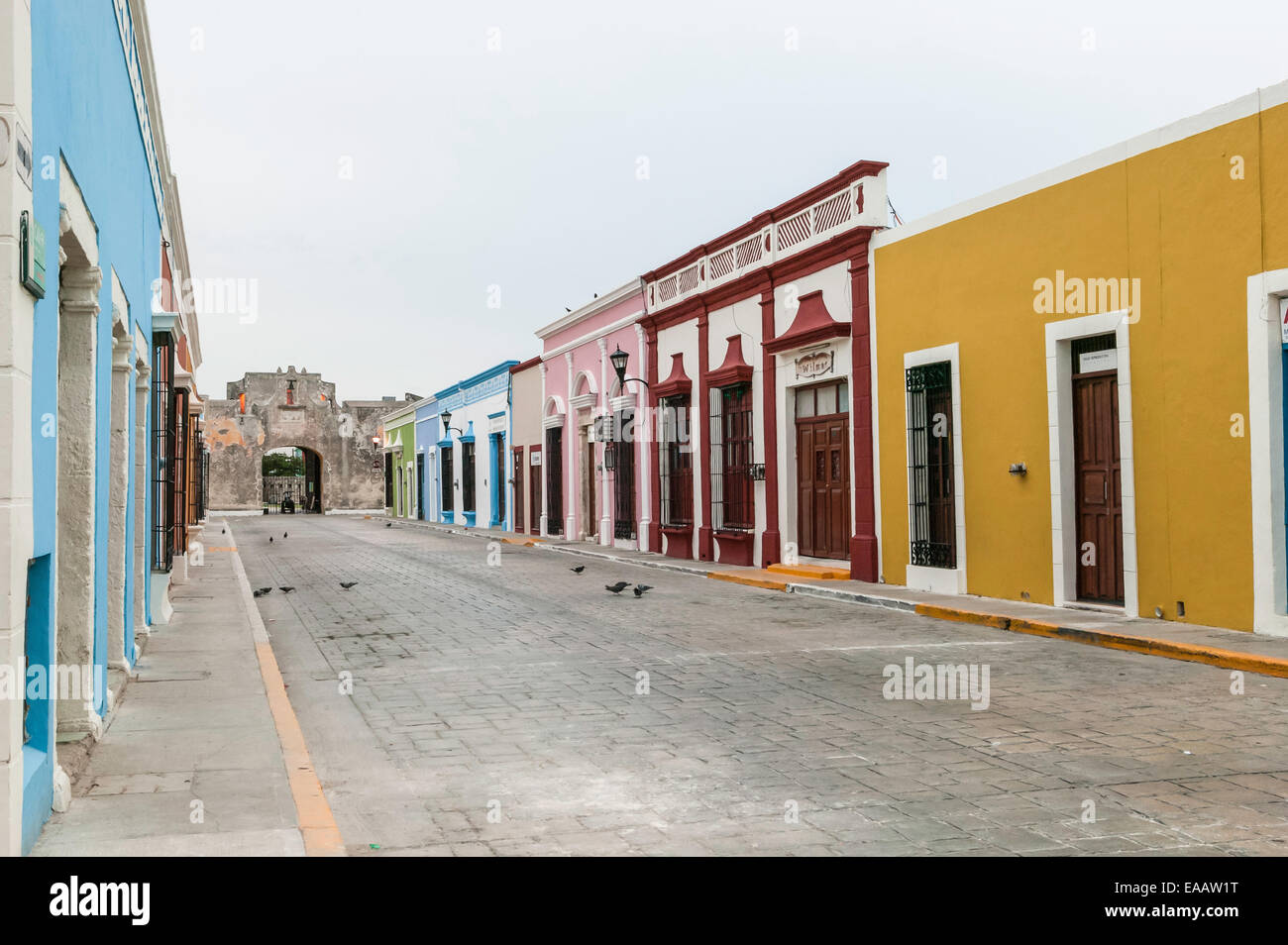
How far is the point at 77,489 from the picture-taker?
5.90 metres

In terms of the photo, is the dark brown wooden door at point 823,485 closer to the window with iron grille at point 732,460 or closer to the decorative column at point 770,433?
the decorative column at point 770,433

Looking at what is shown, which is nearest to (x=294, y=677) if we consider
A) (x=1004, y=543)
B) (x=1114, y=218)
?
(x=1004, y=543)

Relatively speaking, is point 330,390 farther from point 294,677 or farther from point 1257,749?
point 1257,749

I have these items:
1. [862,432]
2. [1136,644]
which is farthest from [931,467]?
[1136,644]

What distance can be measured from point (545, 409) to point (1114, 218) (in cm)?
2124

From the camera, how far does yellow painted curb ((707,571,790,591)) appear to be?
15695 mm

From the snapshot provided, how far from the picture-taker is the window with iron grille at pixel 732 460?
1920cm

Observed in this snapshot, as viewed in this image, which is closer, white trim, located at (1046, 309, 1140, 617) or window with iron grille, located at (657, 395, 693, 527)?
white trim, located at (1046, 309, 1140, 617)

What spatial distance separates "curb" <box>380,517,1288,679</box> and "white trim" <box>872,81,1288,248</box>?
4.55 metres

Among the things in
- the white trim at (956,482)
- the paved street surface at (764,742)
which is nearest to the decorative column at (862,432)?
the white trim at (956,482)

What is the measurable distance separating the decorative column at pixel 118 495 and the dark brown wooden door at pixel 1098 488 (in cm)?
893

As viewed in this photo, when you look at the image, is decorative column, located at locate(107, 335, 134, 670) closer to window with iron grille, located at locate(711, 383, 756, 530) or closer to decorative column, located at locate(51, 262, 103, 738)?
decorative column, located at locate(51, 262, 103, 738)

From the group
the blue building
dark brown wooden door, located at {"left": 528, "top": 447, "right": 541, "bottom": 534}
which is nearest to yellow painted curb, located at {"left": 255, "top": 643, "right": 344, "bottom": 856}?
the blue building

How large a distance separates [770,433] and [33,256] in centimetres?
1500
